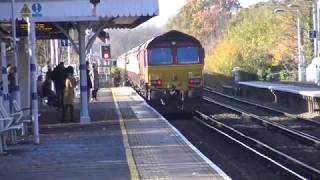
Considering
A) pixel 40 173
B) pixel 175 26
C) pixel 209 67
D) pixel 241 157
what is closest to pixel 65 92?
pixel 241 157

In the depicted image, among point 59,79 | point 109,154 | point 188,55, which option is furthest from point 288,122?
point 109,154

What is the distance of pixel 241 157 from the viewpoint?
52.3 feet

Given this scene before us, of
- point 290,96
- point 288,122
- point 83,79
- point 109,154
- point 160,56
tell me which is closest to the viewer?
point 109,154

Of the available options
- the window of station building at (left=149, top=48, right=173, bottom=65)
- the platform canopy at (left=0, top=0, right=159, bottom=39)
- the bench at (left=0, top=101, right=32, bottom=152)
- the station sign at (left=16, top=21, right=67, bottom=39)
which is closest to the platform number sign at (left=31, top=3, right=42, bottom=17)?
the platform canopy at (left=0, top=0, right=159, bottom=39)

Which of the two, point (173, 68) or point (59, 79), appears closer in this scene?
point (59, 79)

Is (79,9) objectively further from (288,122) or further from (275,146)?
(288,122)

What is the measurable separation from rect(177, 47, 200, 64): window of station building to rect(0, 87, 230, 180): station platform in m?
8.48

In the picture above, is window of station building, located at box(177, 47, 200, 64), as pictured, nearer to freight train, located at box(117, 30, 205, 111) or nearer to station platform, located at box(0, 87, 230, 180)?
freight train, located at box(117, 30, 205, 111)

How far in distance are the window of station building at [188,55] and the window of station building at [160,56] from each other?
1.21 ft

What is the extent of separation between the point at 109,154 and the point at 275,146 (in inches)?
220

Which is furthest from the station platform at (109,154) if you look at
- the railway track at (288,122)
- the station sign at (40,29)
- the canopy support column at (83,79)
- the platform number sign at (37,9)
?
the railway track at (288,122)

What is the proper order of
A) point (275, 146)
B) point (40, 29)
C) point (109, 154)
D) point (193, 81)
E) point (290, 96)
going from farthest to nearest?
1. point (290, 96)
2. point (193, 81)
3. point (40, 29)
4. point (275, 146)
5. point (109, 154)

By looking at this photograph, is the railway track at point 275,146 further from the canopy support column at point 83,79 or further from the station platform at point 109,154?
the canopy support column at point 83,79

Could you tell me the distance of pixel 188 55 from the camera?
29953 mm
